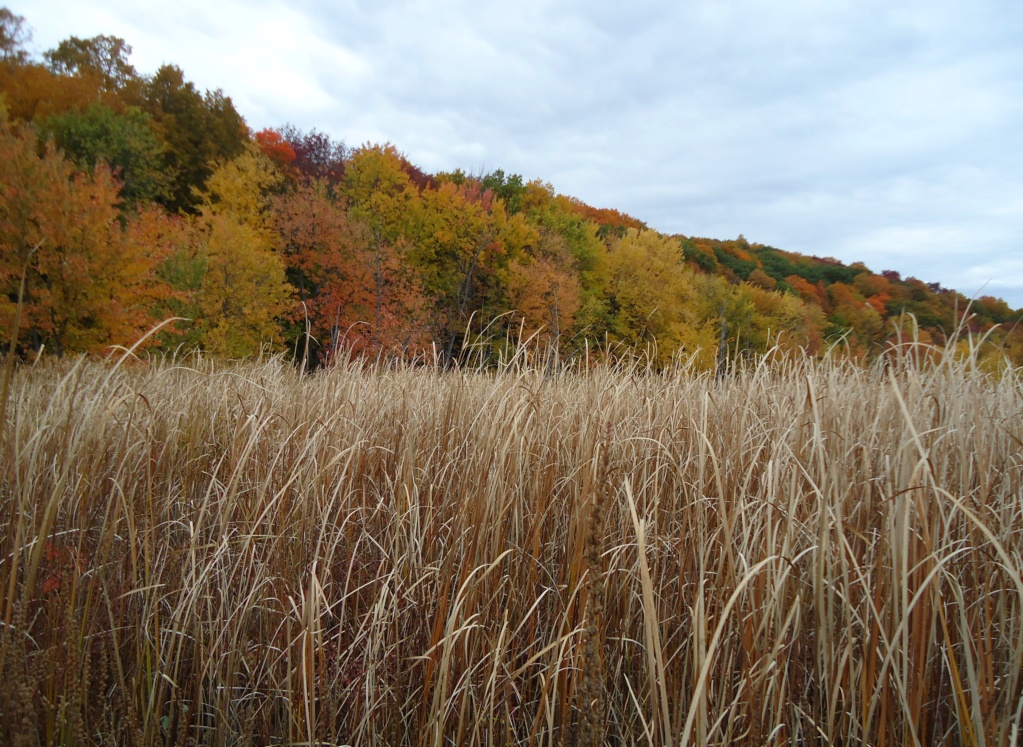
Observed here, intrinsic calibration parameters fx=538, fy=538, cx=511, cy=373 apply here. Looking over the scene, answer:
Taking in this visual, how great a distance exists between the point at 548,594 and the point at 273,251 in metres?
24.1

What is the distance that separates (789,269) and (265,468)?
6839cm

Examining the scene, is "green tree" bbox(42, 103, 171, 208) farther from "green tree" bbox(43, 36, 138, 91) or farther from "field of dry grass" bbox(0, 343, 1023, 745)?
"field of dry grass" bbox(0, 343, 1023, 745)

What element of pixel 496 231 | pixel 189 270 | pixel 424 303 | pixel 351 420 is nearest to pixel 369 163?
pixel 496 231

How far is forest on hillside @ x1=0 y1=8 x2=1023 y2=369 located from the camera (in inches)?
369

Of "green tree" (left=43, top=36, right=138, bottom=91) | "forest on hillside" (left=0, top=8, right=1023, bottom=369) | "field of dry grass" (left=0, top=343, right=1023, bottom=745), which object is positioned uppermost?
"green tree" (left=43, top=36, right=138, bottom=91)

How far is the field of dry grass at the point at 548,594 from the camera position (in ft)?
3.97

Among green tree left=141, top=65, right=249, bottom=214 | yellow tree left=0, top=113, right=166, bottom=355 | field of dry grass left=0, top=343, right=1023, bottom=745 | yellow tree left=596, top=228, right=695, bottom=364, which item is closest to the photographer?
field of dry grass left=0, top=343, right=1023, bottom=745

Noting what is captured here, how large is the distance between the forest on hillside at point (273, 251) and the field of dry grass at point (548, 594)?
650 mm

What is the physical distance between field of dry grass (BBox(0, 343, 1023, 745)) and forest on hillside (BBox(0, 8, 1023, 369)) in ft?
2.13

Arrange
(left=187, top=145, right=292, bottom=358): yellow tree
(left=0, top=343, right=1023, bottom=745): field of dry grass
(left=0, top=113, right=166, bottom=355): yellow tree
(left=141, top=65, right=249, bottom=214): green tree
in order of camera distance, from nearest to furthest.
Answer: (left=0, top=343, right=1023, bottom=745): field of dry grass → (left=0, top=113, right=166, bottom=355): yellow tree → (left=187, top=145, right=292, bottom=358): yellow tree → (left=141, top=65, right=249, bottom=214): green tree

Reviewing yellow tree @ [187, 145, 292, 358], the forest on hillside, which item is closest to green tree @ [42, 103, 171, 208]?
the forest on hillside

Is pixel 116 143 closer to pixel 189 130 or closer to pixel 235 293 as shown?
pixel 189 130

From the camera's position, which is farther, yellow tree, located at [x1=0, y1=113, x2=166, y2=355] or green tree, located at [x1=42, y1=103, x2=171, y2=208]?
green tree, located at [x1=42, y1=103, x2=171, y2=208]

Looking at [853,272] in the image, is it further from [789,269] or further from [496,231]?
[496,231]
